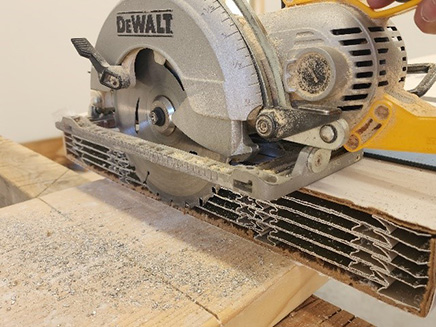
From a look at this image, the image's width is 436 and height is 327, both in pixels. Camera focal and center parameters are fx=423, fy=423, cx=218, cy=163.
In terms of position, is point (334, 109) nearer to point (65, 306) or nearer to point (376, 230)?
point (376, 230)

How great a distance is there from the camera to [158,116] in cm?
117

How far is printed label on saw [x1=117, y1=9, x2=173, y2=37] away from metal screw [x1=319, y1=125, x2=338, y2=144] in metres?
0.45

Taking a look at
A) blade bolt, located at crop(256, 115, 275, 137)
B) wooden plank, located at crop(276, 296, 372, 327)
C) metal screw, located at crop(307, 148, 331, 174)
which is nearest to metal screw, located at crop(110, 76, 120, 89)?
blade bolt, located at crop(256, 115, 275, 137)

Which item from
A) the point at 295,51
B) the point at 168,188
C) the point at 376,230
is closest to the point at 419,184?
the point at 376,230

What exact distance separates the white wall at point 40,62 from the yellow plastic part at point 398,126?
2277 millimetres

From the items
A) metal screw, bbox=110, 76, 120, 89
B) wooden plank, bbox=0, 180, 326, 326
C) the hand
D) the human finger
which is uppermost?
the human finger

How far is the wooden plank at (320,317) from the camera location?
3.12 feet

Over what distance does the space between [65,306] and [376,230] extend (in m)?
0.64

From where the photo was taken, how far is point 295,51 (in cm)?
92

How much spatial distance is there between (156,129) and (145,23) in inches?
11.4

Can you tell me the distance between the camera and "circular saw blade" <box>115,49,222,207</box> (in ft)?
3.73

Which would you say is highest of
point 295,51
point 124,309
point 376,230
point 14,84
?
point 295,51

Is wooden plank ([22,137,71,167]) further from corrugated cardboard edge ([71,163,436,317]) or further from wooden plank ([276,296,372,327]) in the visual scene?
wooden plank ([276,296,372,327])

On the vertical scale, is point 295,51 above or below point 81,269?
above
